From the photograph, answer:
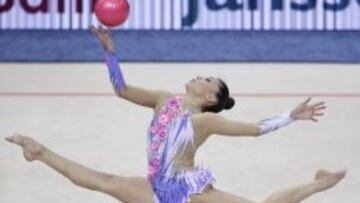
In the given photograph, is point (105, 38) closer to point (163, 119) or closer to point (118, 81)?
point (118, 81)

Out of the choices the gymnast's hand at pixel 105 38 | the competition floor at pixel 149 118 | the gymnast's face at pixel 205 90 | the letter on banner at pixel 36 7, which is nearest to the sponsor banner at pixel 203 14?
the letter on banner at pixel 36 7

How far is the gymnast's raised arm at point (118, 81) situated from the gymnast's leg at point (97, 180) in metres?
0.40

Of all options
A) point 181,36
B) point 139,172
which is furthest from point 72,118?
point 181,36

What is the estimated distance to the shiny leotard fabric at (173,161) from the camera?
5445 millimetres

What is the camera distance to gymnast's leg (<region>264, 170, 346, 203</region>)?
5539mm

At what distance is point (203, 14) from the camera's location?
1144 centimetres

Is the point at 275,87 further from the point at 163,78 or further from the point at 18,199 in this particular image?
the point at 18,199

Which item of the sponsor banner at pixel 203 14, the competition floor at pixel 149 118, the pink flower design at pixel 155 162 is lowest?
the competition floor at pixel 149 118

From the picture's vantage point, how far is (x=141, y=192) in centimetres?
552

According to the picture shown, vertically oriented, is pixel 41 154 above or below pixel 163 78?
above

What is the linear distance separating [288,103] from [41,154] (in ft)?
13.3

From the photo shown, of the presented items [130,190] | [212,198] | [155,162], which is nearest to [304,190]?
[212,198]

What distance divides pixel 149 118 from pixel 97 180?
3.45m

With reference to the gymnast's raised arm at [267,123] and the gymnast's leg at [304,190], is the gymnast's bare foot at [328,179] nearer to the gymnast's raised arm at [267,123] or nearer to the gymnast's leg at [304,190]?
the gymnast's leg at [304,190]
